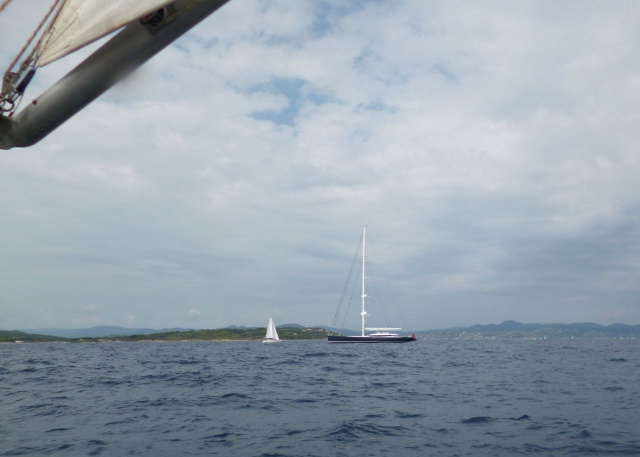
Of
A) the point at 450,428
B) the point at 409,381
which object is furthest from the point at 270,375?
the point at 450,428

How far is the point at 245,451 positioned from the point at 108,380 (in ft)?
67.4

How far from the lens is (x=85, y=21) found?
361cm

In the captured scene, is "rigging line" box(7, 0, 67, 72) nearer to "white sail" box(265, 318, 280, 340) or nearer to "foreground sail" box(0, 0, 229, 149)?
"foreground sail" box(0, 0, 229, 149)

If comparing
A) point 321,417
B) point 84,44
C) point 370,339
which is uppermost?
point 84,44

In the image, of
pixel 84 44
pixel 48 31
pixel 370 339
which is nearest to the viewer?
pixel 84 44

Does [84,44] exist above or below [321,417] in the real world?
above

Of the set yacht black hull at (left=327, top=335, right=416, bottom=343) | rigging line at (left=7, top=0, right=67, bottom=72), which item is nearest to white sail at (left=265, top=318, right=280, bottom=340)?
yacht black hull at (left=327, top=335, right=416, bottom=343)

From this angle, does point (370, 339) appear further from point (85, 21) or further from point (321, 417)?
point (85, 21)

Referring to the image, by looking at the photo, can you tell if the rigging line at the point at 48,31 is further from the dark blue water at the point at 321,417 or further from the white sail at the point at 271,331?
the white sail at the point at 271,331

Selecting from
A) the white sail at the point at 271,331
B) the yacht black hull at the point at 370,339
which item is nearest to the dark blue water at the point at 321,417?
the yacht black hull at the point at 370,339

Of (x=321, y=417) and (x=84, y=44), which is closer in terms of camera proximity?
(x=84, y=44)

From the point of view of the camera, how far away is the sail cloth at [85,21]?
3.16 metres

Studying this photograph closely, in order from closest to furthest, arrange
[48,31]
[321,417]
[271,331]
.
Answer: [48,31], [321,417], [271,331]

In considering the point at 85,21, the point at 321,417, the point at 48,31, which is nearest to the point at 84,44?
the point at 85,21
